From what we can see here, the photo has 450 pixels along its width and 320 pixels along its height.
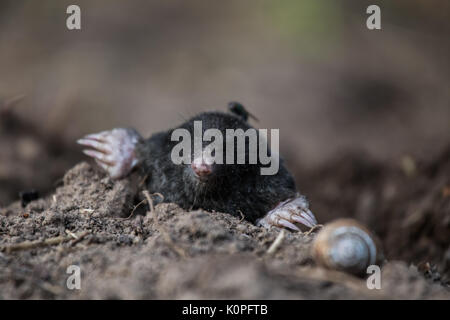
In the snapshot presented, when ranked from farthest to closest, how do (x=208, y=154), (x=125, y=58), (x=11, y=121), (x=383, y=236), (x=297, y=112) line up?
(x=125, y=58) → (x=297, y=112) → (x=11, y=121) → (x=383, y=236) → (x=208, y=154)

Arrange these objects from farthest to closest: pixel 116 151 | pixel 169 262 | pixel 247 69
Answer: pixel 247 69
pixel 116 151
pixel 169 262

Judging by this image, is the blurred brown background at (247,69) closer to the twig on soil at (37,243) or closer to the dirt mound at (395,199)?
the dirt mound at (395,199)

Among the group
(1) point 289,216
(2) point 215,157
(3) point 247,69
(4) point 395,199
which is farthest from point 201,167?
(3) point 247,69

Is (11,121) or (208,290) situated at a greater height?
(11,121)

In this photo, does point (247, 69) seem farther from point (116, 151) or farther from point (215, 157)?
point (215, 157)

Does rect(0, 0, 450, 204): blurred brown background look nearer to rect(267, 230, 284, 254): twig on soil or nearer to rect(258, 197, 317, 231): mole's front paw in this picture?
rect(258, 197, 317, 231): mole's front paw

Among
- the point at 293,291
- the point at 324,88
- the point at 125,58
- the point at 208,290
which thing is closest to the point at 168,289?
the point at 208,290

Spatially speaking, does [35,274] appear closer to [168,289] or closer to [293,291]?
[168,289]
